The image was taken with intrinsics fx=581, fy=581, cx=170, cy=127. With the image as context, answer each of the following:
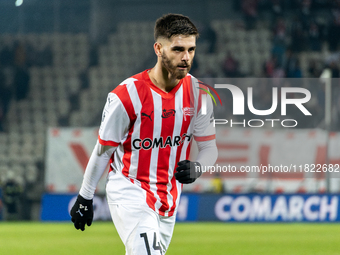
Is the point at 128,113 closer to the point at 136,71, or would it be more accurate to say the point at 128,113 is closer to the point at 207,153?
the point at 207,153

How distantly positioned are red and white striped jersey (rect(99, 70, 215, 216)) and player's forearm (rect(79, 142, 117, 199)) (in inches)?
2.6

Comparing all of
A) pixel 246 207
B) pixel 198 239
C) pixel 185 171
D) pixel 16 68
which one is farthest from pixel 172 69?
pixel 16 68

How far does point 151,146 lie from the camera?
3600 millimetres

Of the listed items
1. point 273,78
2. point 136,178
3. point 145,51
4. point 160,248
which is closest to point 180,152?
point 136,178

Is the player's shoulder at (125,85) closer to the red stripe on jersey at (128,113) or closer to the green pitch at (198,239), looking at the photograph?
the red stripe on jersey at (128,113)

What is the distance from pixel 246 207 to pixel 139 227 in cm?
948

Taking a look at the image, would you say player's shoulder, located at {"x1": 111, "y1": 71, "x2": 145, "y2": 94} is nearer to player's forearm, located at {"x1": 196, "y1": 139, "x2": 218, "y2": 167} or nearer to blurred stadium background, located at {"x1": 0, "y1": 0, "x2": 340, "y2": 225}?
player's forearm, located at {"x1": 196, "y1": 139, "x2": 218, "y2": 167}

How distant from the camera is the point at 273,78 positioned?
15.8 m

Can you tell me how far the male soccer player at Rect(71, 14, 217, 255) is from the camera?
345 cm

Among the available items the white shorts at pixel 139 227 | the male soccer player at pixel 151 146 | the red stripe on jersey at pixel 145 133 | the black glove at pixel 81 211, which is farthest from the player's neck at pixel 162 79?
the black glove at pixel 81 211

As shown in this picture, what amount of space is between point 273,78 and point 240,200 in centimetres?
451

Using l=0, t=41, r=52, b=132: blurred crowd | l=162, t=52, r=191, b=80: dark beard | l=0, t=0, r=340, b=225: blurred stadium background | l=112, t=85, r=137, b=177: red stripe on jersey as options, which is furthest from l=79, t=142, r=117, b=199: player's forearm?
l=0, t=41, r=52, b=132: blurred crowd

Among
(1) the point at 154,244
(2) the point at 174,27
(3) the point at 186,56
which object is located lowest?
(1) the point at 154,244

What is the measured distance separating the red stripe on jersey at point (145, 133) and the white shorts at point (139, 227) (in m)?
0.11
